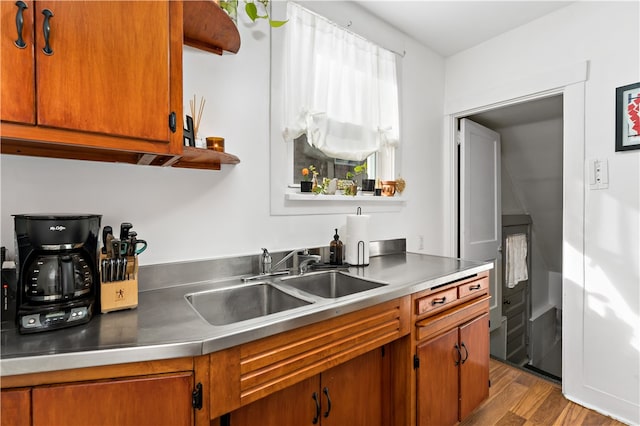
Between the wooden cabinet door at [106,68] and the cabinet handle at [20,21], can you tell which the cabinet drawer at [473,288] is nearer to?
the wooden cabinet door at [106,68]

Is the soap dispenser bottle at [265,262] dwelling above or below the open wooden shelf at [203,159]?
below

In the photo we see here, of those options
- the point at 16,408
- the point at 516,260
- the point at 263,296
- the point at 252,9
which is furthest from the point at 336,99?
the point at 516,260

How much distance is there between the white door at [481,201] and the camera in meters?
2.79

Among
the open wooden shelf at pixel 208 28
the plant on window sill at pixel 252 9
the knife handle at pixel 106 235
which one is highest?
the plant on window sill at pixel 252 9

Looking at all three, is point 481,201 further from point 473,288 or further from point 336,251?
point 336,251

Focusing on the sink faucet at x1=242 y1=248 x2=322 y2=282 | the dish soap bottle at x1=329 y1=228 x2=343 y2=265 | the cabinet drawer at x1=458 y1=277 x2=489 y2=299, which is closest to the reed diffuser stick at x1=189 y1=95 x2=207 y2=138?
the sink faucet at x1=242 y1=248 x2=322 y2=282

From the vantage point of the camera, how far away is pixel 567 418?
6.31 ft

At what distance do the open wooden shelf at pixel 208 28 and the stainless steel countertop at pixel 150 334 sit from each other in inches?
43.7

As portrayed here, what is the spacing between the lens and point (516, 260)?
3.40 metres

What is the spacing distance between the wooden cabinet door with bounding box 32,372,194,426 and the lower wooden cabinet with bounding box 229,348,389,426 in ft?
0.96

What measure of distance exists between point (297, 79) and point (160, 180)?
38.4 inches

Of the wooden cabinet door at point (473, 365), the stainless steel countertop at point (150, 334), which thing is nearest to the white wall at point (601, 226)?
the wooden cabinet door at point (473, 365)

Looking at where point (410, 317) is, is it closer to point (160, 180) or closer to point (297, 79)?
point (160, 180)

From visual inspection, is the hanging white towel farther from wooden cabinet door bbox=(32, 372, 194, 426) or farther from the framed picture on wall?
wooden cabinet door bbox=(32, 372, 194, 426)
